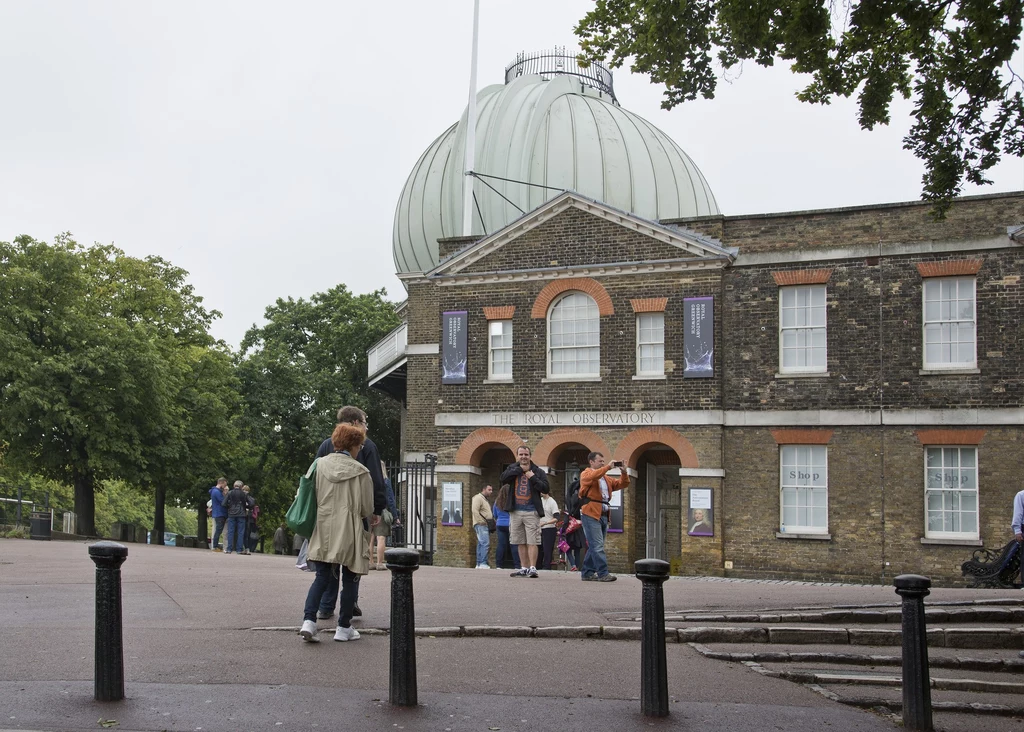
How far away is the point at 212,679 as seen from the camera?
26.7ft

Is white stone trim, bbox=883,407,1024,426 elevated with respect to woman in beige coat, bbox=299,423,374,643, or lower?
elevated

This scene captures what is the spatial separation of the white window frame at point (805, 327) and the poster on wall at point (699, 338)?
1.49 metres

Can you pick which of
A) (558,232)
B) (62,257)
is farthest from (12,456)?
(558,232)

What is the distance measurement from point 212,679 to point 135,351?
30.1 m

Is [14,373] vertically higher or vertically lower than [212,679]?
higher

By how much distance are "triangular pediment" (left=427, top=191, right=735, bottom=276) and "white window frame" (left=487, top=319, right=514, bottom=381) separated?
1277 millimetres

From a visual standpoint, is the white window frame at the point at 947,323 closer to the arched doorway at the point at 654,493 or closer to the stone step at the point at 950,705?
the arched doorway at the point at 654,493

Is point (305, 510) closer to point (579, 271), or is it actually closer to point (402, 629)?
point (402, 629)

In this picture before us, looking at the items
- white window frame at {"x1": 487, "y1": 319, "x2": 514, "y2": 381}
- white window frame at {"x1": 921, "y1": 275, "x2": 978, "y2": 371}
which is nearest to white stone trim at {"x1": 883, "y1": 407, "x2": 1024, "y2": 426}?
white window frame at {"x1": 921, "y1": 275, "x2": 978, "y2": 371}

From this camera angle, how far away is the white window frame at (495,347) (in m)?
28.7

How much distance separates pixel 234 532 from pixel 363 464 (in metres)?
19.0

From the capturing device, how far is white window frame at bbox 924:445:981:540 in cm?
2444

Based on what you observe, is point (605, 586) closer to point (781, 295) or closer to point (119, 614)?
point (119, 614)

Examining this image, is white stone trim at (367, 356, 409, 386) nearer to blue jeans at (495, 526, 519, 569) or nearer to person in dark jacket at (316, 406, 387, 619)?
blue jeans at (495, 526, 519, 569)
